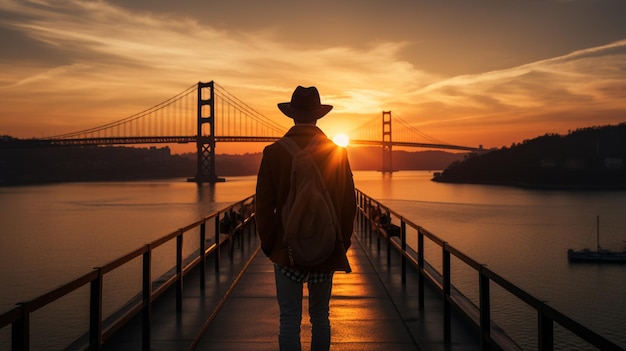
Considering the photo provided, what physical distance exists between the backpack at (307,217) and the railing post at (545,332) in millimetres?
1086

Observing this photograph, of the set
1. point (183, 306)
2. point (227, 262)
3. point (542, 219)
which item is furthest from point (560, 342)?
point (542, 219)

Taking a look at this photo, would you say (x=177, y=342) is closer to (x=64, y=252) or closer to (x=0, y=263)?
(x=0, y=263)

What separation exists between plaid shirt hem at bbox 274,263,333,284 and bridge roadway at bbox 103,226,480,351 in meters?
1.84

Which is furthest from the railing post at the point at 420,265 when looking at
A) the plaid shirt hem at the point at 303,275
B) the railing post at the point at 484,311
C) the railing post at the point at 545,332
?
the railing post at the point at 545,332

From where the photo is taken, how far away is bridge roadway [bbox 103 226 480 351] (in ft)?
16.6

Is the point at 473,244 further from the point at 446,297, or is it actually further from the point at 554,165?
the point at 554,165

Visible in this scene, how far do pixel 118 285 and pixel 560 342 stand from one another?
16635 millimetres

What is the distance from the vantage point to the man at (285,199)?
3248 millimetres

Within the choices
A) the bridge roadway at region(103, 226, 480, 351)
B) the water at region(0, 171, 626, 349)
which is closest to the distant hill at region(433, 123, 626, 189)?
the water at region(0, 171, 626, 349)

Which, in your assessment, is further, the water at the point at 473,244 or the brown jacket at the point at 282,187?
the water at the point at 473,244

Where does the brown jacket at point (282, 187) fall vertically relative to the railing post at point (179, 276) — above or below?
above

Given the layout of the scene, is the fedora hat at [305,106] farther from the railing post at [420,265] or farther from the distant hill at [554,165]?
the distant hill at [554,165]

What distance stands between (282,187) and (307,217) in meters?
0.24

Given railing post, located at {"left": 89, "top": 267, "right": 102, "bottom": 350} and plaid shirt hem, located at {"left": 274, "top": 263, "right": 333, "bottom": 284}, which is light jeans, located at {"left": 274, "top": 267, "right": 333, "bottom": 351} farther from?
railing post, located at {"left": 89, "top": 267, "right": 102, "bottom": 350}
